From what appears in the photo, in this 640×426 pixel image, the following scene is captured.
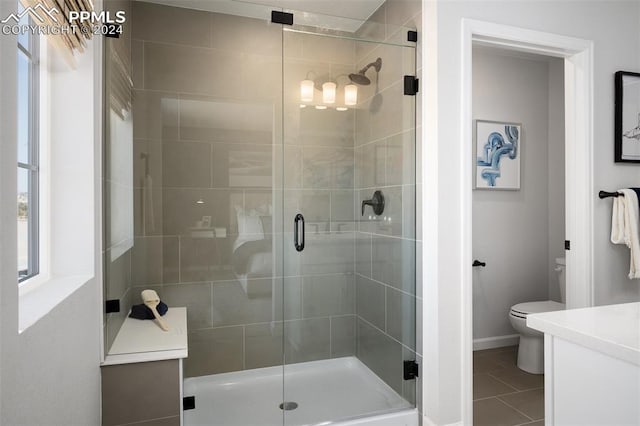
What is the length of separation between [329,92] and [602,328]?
164 centimetres

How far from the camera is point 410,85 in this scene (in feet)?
7.14

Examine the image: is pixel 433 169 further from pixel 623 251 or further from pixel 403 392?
pixel 623 251

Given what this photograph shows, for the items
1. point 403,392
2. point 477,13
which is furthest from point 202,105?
point 403,392

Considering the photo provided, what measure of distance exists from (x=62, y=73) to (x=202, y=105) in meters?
0.87

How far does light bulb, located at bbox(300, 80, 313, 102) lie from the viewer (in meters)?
2.11

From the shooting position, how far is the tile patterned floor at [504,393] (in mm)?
2246

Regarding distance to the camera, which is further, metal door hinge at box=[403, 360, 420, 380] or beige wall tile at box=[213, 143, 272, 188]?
beige wall tile at box=[213, 143, 272, 188]

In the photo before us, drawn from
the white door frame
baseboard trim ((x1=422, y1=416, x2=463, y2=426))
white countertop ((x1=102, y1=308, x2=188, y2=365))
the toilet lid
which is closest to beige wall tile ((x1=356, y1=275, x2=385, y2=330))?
baseboard trim ((x1=422, y1=416, x2=463, y2=426))

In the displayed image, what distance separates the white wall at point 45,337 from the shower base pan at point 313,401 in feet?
2.19

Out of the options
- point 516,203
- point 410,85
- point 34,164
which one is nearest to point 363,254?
point 410,85

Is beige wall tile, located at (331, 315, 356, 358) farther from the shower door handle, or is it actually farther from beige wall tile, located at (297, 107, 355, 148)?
beige wall tile, located at (297, 107, 355, 148)

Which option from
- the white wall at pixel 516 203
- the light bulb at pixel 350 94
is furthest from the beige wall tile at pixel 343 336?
the white wall at pixel 516 203

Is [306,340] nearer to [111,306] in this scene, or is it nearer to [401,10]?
[111,306]

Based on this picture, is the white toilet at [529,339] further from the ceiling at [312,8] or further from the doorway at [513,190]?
the ceiling at [312,8]
